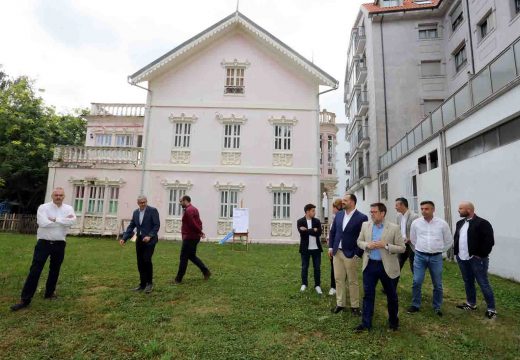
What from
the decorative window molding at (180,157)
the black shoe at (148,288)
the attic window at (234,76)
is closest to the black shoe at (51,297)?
the black shoe at (148,288)

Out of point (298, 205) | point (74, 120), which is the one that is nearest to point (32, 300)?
point (298, 205)

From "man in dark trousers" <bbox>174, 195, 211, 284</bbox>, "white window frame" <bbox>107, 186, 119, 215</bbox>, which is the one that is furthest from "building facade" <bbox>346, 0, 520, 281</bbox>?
"white window frame" <bbox>107, 186, 119, 215</bbox>

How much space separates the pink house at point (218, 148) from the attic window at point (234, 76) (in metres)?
0.06

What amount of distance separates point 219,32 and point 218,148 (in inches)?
278

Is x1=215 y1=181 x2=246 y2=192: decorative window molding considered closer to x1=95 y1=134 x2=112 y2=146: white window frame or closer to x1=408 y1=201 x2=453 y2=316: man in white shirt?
x1=95 y1=134 x2=112 y2=146: white window frame

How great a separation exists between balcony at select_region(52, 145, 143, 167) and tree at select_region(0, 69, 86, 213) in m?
5.25

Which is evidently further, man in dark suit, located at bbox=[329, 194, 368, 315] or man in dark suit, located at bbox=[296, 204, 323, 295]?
man in dark suit, located at bbox=[296, 204, 323, 295]

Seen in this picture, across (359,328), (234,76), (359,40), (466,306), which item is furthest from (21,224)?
(359,40)

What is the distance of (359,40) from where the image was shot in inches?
1043

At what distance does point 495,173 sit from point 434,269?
217 inches

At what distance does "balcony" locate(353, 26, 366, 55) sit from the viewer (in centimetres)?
2630

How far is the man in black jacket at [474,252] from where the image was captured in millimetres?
5281

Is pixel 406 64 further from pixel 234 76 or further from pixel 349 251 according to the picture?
pixel 349 251

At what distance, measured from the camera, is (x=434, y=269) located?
5410mm
